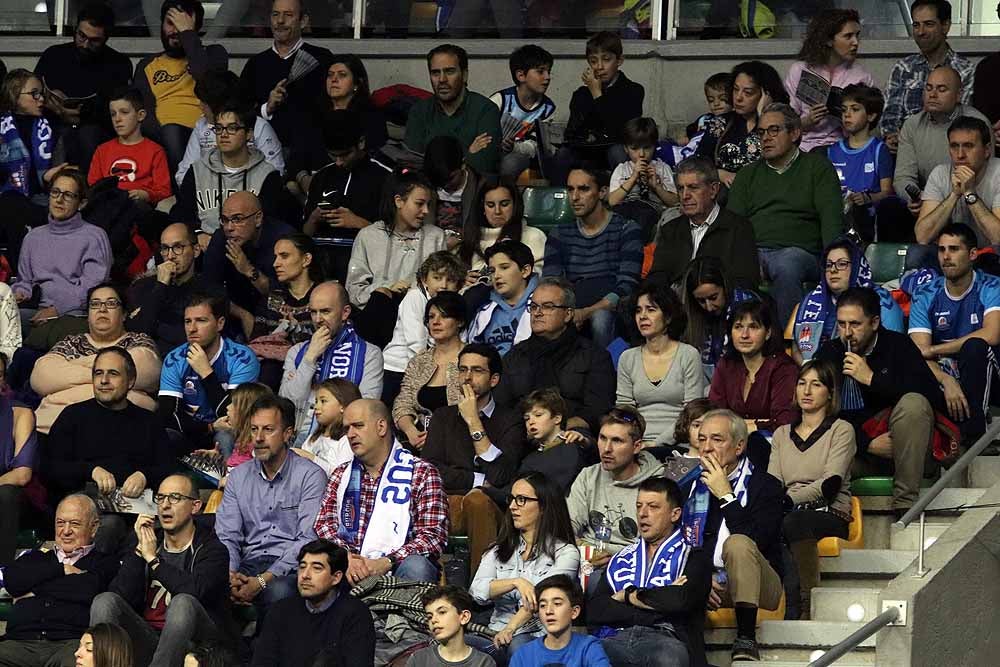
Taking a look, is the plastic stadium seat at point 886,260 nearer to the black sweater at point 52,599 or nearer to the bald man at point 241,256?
the bald man at point 241,256

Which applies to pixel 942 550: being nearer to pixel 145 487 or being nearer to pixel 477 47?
pixel 145 487

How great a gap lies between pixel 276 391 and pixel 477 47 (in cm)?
423

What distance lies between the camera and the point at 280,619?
33.2 ft

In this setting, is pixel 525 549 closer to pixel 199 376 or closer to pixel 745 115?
pixel 199 376

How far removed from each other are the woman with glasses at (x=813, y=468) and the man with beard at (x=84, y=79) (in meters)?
6.05

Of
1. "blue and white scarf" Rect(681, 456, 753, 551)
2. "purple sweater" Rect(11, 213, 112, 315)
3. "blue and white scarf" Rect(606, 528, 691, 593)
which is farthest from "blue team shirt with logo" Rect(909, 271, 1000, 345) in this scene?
"purple sweater" Rect(11, 213, 112, 315)

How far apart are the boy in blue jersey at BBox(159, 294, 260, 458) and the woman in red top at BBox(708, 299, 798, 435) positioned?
259 centimetres

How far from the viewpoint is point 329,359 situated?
12289 millimetres

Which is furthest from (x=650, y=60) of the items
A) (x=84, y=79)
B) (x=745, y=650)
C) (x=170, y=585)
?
(x=170, y=585)

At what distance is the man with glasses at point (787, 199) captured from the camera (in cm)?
1311

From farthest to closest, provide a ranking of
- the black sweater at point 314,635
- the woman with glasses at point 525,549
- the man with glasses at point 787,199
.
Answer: the man with glasses at point 787,199 < the woman with glasses at point 525,549 < the black sweater at point 314,635

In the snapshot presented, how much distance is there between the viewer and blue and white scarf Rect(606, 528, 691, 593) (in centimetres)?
1004

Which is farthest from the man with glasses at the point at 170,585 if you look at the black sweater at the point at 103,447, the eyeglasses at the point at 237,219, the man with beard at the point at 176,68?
the man with beard at the point at 176,68

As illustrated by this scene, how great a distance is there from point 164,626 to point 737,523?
261 centimetres
